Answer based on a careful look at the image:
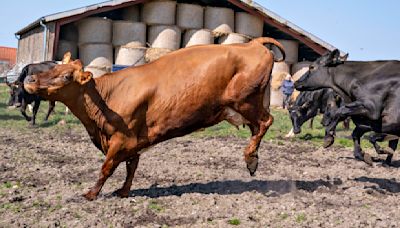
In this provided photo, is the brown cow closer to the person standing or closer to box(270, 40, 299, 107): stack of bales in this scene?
the person standing

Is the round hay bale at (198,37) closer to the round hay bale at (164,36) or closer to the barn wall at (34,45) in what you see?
the round hay bale at (164,36)

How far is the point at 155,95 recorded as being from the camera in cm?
677

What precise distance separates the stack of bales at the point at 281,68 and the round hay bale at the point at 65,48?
→ 892 centimetres

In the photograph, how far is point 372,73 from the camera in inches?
317

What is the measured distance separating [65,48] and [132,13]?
3.26 m

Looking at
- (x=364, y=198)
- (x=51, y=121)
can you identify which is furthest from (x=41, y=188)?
(x=51, y=121)

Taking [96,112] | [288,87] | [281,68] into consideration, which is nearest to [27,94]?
[96,112]

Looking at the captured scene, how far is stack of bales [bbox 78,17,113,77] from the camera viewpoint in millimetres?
22562

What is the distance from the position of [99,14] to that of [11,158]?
50.2ft

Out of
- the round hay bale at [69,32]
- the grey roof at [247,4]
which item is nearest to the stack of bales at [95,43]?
the round hay bale at [69,32]

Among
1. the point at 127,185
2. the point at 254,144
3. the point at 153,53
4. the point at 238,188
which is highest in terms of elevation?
the point at 254,144

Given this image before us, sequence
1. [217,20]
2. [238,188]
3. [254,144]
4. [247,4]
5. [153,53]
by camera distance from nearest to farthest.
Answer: [254,144] → [238,188] → [153,53] → [217,20] → [247,4]

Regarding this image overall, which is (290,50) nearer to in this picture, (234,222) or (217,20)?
(217,20)

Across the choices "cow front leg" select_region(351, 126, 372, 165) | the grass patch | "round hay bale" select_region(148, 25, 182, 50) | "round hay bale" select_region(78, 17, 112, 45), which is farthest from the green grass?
the grass patch
